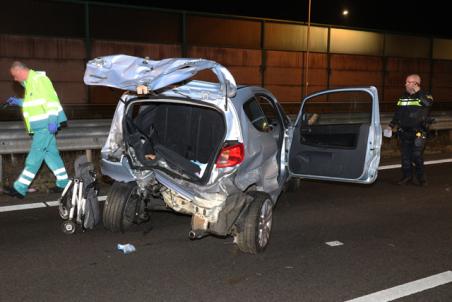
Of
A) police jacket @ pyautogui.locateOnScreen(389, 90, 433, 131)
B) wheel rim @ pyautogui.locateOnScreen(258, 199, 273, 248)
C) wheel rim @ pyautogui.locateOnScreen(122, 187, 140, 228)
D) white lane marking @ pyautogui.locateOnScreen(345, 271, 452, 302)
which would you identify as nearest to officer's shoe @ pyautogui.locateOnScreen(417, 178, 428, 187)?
police jacket @ pyautogui.locateOnScreen(389, 90, 433, 131)

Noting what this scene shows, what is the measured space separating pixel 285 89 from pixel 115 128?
60.8 feet

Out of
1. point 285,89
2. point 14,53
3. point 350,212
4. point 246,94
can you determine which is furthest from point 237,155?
point 285,89

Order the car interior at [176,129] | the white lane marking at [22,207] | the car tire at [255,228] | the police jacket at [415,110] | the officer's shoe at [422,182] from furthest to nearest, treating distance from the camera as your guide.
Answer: the officer's shoe at [422,182] → the police jacket at [415,110] → the white lane marking at [22,207] → the car interior at [176,129] → the car tire at [255,228]

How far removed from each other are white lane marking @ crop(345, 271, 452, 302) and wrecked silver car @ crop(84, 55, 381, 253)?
124 cm

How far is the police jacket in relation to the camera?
793 cm

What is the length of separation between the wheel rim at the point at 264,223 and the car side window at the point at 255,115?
847 mm

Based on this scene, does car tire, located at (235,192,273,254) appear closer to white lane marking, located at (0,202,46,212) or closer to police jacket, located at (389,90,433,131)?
white lane marking, located at (0,202,46,212)

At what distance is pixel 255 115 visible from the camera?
218 inches

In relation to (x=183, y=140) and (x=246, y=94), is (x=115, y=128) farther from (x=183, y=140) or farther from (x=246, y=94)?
(x=246, y=94)

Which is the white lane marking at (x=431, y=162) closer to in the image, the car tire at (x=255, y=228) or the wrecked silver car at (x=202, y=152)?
the wrecked silver car at (x=202, y=152)

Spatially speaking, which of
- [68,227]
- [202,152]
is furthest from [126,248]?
[202,152]

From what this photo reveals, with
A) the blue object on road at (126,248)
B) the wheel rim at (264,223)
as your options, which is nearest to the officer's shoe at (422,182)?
the wheel rim at (264,223)

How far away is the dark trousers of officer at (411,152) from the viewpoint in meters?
8.09

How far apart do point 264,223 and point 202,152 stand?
3.38 ft
